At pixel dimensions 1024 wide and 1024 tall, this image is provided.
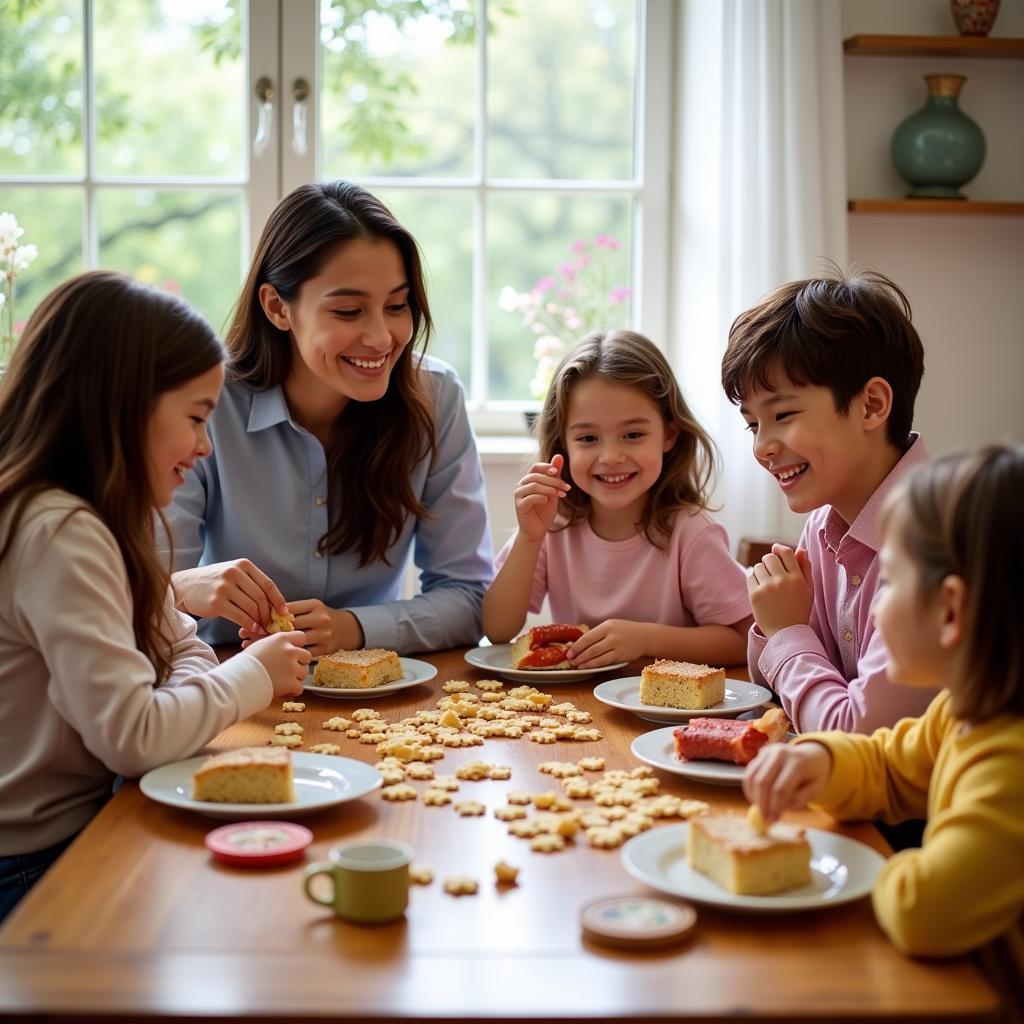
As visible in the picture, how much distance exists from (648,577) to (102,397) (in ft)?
3.72

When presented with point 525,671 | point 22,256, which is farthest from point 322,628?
point 22,256

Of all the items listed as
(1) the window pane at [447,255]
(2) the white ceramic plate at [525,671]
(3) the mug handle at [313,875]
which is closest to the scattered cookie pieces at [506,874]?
(3) the mug handle at [313,875]

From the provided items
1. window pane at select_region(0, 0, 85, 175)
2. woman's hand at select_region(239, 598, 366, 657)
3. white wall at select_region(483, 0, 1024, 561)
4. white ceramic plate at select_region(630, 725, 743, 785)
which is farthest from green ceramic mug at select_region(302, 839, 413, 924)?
window pane at select_region(0, 0, 85, 175)

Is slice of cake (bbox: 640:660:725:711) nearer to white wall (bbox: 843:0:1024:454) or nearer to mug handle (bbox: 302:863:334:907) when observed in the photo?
mug handle (bbox: 302:863:334:907)

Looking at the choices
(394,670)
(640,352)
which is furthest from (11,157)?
(394,670)

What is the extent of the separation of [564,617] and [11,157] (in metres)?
2.41

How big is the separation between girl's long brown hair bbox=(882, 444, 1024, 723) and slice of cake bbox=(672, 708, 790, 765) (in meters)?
0.38

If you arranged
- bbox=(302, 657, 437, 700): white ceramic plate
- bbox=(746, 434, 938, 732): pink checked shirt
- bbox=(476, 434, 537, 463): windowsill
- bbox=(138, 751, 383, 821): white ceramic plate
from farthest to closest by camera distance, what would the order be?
bbox=(476, 434, 537, 463): windowsill < bbox=(302, 657, 437, 700): white ceramic plate < bbox=(746, 434, 938, 732): pink checked shirt < bbox=(138, 751, 383, 821): white ceramic plate

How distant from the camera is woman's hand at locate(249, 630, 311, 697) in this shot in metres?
1.67

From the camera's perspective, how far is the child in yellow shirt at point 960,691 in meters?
1.04

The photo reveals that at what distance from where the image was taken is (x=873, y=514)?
1.84 m

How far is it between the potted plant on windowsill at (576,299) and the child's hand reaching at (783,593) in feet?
6.85

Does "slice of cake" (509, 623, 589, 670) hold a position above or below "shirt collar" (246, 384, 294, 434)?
below

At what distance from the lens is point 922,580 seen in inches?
45.8
